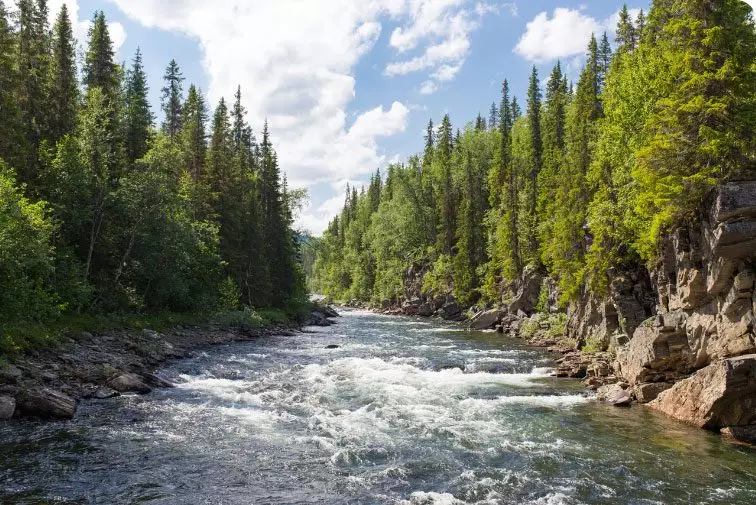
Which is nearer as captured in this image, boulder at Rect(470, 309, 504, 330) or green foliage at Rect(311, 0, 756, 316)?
green foliage at Rect(311, 0, 756, 316)

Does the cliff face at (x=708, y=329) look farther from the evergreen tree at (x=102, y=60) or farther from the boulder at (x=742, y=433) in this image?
the evergreen tree at (x=102, y=60)

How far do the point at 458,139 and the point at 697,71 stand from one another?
2972 inches

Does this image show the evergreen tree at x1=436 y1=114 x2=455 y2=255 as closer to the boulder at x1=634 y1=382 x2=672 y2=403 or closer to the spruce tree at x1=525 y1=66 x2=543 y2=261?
the spruce tree at x1=525 y1=66 x2=543 y2=261

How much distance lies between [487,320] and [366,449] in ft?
139

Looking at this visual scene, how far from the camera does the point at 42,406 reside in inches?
623

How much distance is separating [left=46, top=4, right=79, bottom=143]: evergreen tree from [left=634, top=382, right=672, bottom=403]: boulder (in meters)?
39.0

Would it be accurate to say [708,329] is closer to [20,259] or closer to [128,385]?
[128,385]

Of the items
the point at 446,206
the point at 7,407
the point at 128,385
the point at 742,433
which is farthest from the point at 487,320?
the point at 7,407

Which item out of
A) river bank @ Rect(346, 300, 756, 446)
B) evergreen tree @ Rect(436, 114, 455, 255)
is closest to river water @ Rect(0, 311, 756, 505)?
river bank @ Rect(346, 300, 756, 446)

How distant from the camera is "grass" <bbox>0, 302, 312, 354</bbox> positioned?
2009 cm

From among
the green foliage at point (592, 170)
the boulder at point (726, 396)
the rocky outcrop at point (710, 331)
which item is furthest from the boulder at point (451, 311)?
the boulder at point (726, 396)

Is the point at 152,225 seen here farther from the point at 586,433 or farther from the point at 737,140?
the point at 737,140

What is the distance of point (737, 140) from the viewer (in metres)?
20.2

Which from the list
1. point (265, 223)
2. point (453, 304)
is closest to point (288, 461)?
point (265, 223)
